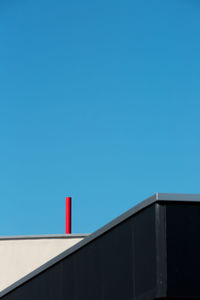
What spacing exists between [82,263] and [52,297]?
2.11m

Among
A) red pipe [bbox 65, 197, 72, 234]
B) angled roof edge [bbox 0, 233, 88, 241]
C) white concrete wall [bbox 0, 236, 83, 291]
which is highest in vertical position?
red pipe [bbox 65, 197, 72, 234]

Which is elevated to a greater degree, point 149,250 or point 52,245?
point 52,245

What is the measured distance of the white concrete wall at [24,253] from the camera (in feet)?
102

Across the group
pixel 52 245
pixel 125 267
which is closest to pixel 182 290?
pixel 125 267

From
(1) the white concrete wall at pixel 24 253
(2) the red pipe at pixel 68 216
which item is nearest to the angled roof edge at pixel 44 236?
(1) the white concrete wall at pixel 24 253

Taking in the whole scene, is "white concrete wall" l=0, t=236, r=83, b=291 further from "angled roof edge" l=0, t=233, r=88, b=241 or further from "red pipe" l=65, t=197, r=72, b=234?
"red pipe" l=65, t=197, r=72, b=234

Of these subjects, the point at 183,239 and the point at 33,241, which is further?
the point at 33,241

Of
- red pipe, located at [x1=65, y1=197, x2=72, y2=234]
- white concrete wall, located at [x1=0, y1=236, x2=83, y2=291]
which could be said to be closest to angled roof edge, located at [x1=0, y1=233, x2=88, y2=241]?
white concrete wall, located at [x1=0, y1=236, x2=83, y2=291]

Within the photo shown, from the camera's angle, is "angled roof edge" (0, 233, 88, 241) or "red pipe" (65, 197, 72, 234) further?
"red pipe" (65, 197, 72, 234)

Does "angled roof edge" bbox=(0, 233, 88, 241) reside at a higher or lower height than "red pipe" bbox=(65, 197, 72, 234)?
lower

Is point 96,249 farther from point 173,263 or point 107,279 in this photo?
point 173,263

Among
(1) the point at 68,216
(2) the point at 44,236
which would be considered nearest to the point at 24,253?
(2) the point at 44,236

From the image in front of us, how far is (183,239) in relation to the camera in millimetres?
11930

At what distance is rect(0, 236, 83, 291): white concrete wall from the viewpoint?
30.9 meters
